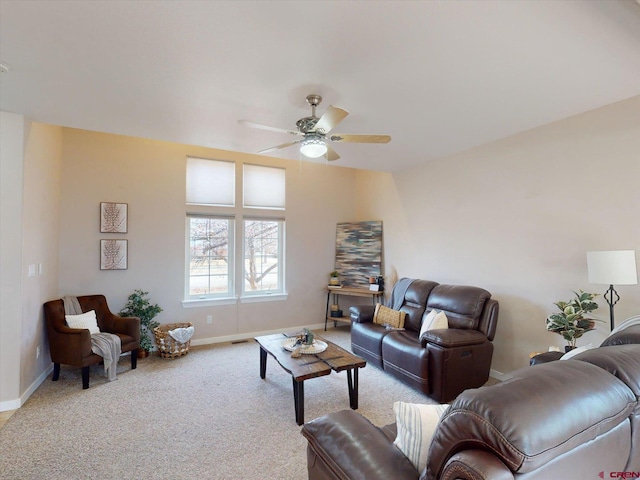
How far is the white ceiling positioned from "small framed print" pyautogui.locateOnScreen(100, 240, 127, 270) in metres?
1.63

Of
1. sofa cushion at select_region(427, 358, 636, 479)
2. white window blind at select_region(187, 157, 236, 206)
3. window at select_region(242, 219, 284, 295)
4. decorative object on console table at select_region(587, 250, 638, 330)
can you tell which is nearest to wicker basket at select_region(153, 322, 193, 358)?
window at select_region(242, 219, 284, 295)

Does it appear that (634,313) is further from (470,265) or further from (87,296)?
(87,296)

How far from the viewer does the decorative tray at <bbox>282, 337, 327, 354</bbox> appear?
3.04m

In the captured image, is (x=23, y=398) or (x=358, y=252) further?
(x=358, y=252)

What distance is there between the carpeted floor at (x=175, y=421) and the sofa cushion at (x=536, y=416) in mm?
1622

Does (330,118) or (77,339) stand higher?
(330,118)

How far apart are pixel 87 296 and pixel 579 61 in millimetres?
5238

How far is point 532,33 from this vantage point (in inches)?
70.6

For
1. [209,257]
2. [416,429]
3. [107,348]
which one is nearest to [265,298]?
[209,257]

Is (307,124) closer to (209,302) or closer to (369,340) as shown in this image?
(369,340)

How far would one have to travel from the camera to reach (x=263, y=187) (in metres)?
5.27

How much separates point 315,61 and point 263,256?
3.68 meters

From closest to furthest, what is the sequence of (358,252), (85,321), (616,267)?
(616,267), (85,321), (358,252)

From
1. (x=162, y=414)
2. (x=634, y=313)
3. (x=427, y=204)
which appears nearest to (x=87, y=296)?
(x=162, y=414)
